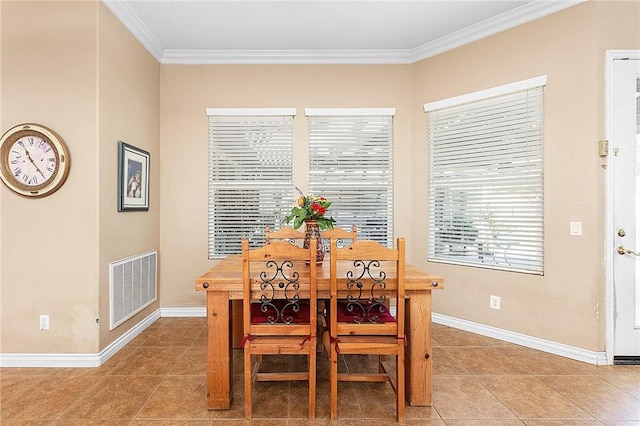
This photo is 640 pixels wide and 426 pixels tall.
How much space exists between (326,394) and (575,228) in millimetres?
2514

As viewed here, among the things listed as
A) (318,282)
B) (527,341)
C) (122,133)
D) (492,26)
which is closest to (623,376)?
(527,341)

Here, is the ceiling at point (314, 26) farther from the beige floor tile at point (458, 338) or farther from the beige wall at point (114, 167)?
the beige floor tile at point (458, 338)

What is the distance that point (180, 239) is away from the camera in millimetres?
3732

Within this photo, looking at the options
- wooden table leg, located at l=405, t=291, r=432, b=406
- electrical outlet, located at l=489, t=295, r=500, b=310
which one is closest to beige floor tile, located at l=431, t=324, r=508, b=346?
electrical outlet, located at l=489, t=295, r=500, b=310

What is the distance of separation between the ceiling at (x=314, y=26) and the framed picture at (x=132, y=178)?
3.97ft

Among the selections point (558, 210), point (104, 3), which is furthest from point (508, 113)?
point (104, 3)

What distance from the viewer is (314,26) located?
3.18 meters

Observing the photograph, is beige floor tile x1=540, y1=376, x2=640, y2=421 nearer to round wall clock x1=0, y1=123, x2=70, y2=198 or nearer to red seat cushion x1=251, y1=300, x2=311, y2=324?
red seat cushion x1=251, y1=300, x2=311, y2=324

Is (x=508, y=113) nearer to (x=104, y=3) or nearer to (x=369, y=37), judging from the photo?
(x=369, y=37)

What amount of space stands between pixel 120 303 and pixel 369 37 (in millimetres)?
3688

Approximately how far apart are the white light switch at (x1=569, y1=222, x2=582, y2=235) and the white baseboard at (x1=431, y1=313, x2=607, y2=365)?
1.00 metres

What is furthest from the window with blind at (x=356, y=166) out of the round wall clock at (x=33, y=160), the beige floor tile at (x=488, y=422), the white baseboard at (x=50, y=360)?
the white baseboard at (x=50, y=360)

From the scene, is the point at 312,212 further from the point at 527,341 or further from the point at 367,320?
the point at 527,341

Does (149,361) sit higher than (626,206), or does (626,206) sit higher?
(626,206)
